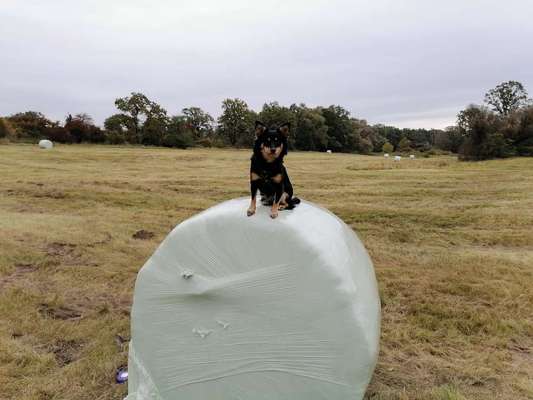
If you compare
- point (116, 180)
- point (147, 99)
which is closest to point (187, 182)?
point (116, 180)

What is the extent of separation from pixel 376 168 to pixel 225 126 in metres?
36.4

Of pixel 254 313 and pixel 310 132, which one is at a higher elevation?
pixel 310 132

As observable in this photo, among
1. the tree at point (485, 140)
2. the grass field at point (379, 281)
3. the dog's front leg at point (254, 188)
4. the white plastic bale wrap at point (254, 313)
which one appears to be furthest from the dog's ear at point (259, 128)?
the tree at point (485, 140)

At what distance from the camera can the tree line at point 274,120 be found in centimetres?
3638

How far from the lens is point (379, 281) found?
7090 millimetres

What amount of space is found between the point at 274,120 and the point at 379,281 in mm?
32344

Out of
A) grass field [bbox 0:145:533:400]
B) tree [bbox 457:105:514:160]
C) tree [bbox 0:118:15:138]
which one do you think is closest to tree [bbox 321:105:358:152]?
tree [bbox 457:105:514:160]

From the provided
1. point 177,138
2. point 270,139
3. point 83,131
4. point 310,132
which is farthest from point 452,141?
point 270,139

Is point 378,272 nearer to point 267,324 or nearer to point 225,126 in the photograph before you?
point 267,324

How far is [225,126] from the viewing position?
5953 cm

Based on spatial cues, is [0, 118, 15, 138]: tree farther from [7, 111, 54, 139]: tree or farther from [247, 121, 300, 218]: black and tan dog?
[247, 121, 300, 218]: black and tan dog

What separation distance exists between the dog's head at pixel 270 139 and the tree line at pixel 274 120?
77.9 feet

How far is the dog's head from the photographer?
11.7 feet

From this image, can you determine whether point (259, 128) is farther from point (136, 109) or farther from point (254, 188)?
point (136, 109)
